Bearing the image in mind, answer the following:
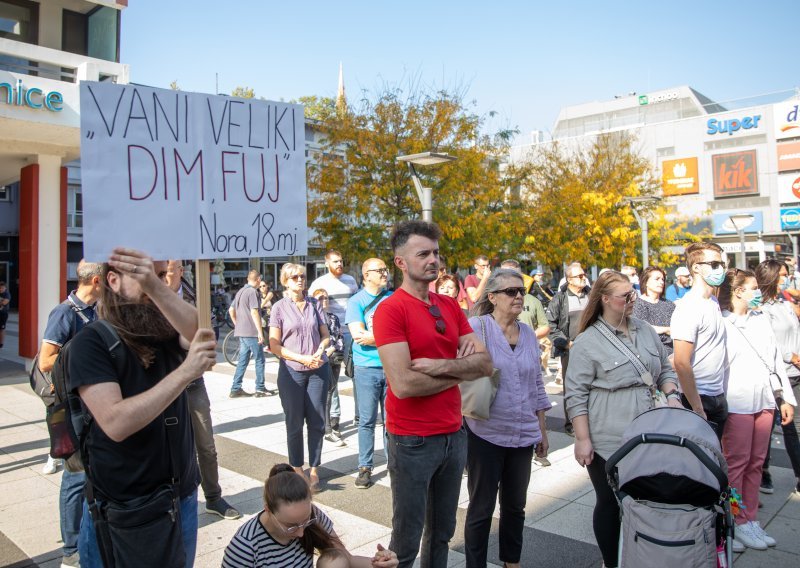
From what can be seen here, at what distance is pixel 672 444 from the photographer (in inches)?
111

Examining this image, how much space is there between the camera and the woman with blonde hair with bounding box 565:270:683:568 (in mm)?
3514

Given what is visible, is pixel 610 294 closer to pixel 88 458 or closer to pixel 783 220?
pixel 88 458

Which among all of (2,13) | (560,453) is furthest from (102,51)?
(560,453)

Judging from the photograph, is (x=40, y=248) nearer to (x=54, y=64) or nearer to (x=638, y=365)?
(x=54, y=64)

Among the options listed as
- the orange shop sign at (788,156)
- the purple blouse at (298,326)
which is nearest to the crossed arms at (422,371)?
the purple blouse at (298,326)

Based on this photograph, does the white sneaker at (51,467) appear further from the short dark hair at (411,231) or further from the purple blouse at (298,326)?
the short dark hair at (411,231)

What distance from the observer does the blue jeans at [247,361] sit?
9742 mm

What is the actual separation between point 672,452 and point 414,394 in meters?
1.15

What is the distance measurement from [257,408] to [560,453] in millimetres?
4249

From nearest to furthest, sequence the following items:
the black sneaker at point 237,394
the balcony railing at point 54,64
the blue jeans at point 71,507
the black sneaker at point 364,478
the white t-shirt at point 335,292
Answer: the blue jeans at point 71,507 → the black sneaker at point 364,478 → the white t-shirt at point 335,292 → the black sneaker at point 237,394 → the balcony railing at point 54,64

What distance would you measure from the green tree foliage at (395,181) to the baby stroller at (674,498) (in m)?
14.1

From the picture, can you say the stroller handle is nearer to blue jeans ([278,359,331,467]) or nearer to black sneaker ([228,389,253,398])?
blue jeans ([278,359,331,467])

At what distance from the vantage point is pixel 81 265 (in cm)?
417

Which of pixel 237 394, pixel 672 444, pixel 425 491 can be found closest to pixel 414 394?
pixel 425 491
